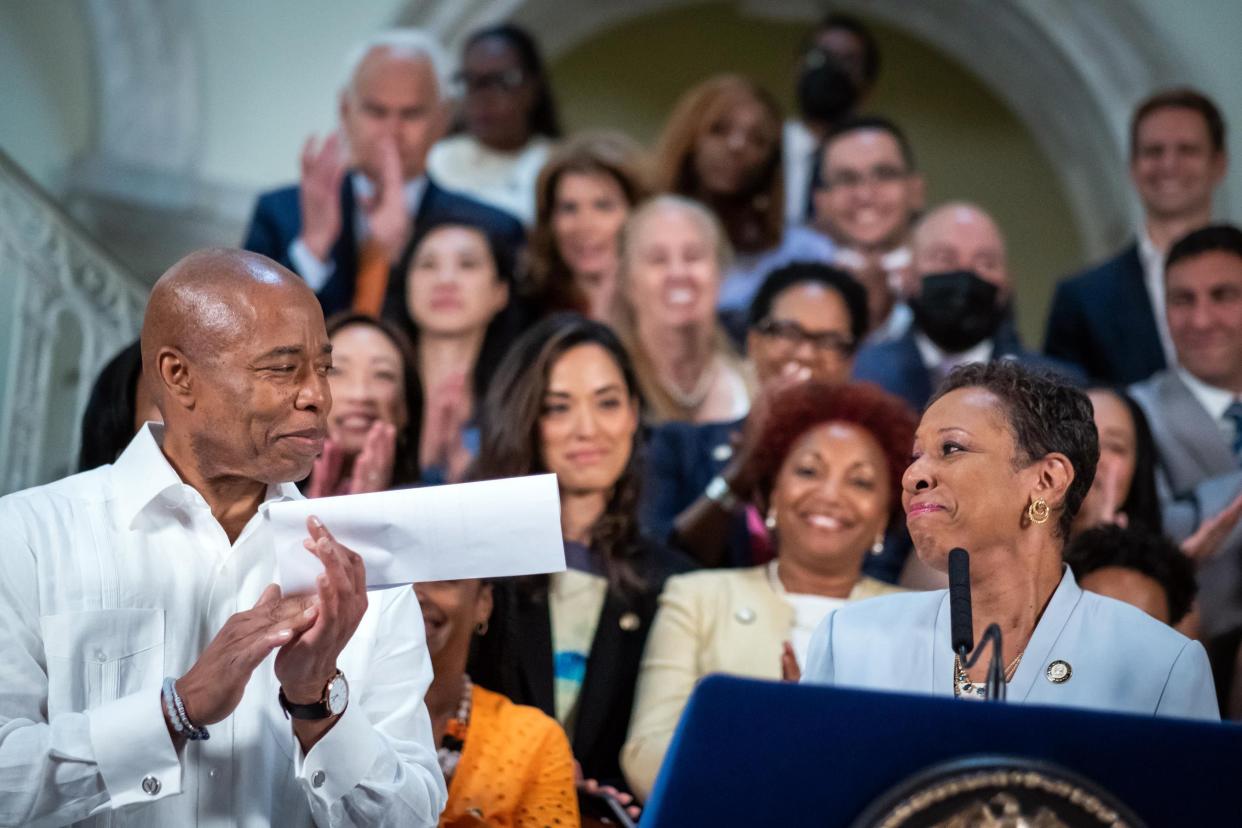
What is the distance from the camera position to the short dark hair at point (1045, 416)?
298 cm

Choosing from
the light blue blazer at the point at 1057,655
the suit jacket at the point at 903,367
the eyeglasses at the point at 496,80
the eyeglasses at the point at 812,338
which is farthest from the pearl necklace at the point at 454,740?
the eyeglasses at the point at 496,80

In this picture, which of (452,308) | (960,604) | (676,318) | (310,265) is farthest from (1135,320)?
(960,604)

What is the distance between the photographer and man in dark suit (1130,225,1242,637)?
5.15 metres

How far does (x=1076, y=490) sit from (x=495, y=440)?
1.79m

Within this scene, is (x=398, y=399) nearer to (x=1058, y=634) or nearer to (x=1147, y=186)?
(x=1058, y=634)

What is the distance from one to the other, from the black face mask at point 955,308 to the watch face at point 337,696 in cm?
338

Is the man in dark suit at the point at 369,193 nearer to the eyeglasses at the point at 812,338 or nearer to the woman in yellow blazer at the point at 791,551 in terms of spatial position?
the eyeglasses at the point at 812,338

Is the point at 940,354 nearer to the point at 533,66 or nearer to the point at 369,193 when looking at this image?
the point at 369,193

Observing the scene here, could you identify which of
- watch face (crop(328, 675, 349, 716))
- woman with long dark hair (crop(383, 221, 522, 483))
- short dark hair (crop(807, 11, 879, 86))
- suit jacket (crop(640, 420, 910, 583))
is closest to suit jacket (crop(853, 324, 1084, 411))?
suit jacket (crop(640, 420, 910, 583))

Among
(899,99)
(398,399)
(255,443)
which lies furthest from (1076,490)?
(899,99)

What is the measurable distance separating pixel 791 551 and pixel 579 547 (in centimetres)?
51

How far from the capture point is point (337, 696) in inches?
99.9

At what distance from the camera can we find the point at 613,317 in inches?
225

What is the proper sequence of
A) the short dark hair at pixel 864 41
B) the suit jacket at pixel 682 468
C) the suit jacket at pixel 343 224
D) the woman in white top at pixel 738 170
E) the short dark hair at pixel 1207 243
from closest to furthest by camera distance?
the suit jacket at pixel 682 468, the short dark hair at pixel 1207 243, the suit jacket at pixel 343 224, the woman in white top at pixel 738 170, the short dark hair at pixel 864 41
